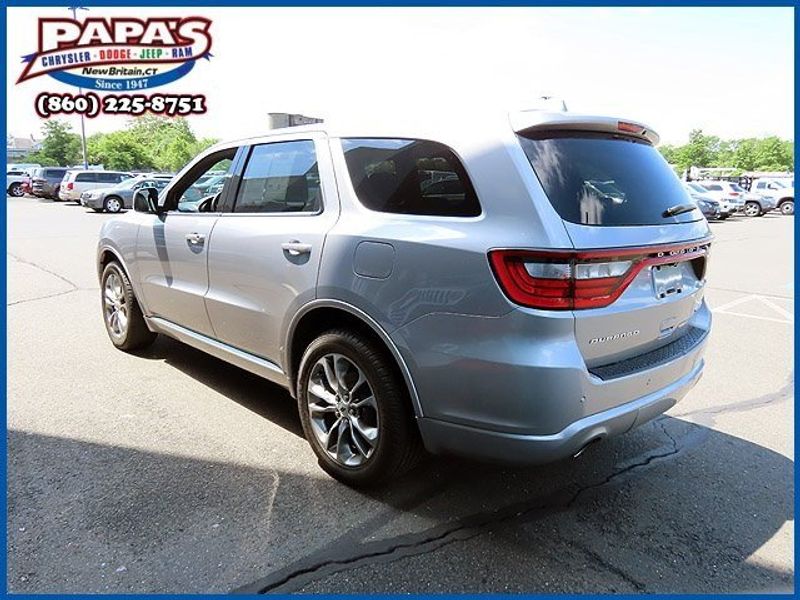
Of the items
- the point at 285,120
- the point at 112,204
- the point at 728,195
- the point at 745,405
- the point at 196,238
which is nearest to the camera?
the point at 196,238

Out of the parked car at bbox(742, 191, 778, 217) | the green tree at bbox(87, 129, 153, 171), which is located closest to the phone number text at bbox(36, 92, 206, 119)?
the parked car at bbox(742, 191, 778, 217)

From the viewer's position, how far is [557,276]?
2.33m

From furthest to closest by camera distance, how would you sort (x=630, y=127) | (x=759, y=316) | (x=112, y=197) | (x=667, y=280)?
(x=112, y=197)
(x=759, y=316)
(x=630, y=127)
(x=667, y=280)

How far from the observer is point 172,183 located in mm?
4379

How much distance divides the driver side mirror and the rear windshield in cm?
307

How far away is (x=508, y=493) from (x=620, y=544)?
60 cm

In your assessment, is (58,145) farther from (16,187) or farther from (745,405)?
(745,405)

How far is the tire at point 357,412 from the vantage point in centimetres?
280

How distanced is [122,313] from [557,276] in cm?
417

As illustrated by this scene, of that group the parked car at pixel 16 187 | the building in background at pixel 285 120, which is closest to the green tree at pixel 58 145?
the parked car at pixel 16 187

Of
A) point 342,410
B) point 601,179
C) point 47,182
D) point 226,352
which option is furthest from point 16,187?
point 601,179

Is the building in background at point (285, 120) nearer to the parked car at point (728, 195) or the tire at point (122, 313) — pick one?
the tire at point (122, 313)

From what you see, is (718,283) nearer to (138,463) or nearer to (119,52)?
(138,463)

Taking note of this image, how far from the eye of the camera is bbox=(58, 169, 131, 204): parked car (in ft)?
87.2
